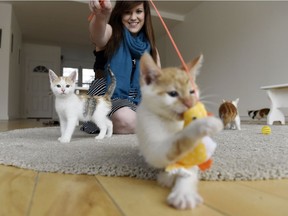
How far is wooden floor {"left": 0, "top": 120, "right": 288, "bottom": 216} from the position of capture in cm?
48

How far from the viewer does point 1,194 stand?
57 cm

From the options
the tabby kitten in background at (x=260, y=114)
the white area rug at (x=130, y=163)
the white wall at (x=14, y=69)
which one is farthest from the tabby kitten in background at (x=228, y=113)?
the white wall at (x=14, y=69)

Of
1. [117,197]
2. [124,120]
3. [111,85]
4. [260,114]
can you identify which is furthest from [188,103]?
[260,114]

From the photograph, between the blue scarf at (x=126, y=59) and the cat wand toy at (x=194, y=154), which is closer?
the cat wand toy at (x=194, y=154)

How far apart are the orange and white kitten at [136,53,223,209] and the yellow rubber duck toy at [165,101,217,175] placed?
0.5 inches

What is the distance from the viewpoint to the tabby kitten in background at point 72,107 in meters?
1.46

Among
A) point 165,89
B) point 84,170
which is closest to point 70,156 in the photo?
point 84,170

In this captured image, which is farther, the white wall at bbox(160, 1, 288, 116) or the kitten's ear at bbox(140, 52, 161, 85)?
the white wall at bbox(160, 1, 288, 116)

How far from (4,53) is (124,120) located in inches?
166

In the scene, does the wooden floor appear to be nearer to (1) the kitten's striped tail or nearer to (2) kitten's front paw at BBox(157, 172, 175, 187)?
(2) kitten's front paw at BBox(157, 172, 175, 187)

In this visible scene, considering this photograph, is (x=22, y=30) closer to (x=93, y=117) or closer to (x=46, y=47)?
(x=46, y=47)

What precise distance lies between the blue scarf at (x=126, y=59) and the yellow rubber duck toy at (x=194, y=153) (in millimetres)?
1282

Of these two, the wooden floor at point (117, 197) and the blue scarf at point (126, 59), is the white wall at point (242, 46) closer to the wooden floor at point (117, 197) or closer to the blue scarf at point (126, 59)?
the blue scarf at point (126, 59)

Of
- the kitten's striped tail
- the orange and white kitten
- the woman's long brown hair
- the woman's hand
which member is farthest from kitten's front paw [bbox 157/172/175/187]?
the woman's long brown hair
